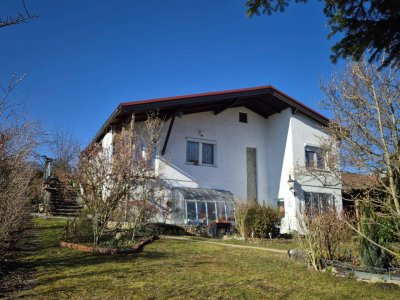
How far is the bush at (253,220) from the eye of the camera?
16.2 m

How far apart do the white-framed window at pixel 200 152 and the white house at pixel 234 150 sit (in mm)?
24

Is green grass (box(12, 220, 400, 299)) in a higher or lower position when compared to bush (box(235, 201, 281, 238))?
lower

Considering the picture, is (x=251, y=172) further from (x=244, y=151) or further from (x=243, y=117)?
(x=243, y=117)

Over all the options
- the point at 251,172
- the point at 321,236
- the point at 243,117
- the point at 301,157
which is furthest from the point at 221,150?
the point at 321,236

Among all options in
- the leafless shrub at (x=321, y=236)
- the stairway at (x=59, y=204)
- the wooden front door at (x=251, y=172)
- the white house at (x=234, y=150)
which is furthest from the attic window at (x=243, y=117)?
the leafless shrub at (x=321, y=236)

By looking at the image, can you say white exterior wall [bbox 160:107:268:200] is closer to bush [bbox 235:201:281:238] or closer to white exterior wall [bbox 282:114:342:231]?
white exterior wall [bbox 282:114:342:231]

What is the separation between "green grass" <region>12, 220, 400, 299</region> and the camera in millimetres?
5941

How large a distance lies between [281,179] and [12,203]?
1849 cm

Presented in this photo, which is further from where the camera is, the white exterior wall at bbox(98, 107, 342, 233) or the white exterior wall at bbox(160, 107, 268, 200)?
the white exterior wall at bbox(98, 107, 342, 233)

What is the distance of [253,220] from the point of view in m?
16.2

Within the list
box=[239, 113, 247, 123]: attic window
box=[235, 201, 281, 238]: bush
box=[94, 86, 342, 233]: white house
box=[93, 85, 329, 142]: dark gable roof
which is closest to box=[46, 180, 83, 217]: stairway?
box=[93, 85, 329, 142]: dark gable roof

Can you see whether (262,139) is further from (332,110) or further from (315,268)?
(315,268)

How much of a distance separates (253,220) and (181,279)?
9.77 meters

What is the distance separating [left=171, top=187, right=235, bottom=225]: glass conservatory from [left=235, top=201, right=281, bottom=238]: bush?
14.1 ft
